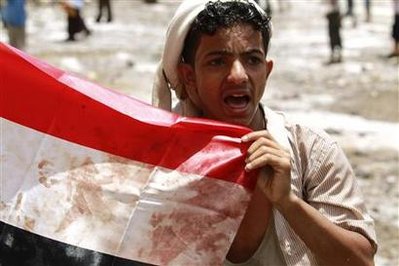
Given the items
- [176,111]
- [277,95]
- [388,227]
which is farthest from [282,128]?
[277,95]

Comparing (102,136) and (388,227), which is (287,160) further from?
(388,227)

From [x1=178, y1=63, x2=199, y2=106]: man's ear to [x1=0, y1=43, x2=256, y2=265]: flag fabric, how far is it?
4.7 inches

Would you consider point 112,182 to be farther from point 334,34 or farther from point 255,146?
point 334,34

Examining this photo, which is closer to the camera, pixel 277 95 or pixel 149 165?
pixel 149 165

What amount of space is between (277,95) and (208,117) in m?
9.71

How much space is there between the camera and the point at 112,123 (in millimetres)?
2047

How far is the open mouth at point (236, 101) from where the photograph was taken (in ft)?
6.62

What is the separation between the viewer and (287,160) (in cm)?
189

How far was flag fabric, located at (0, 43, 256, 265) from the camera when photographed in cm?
199

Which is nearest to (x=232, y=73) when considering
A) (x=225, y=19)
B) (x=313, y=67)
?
(x=225, y=19)

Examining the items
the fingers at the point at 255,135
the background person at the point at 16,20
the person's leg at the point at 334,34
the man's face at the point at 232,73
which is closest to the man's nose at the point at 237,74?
the man's face at the point at 232,73

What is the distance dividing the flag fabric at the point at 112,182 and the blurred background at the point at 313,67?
1.45 meters

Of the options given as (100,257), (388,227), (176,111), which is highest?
(176,111)

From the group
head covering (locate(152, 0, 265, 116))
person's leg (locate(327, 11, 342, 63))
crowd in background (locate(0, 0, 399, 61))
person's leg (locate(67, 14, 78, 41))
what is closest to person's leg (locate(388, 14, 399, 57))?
crowd in background (locate(0, 0, 399, 61))
